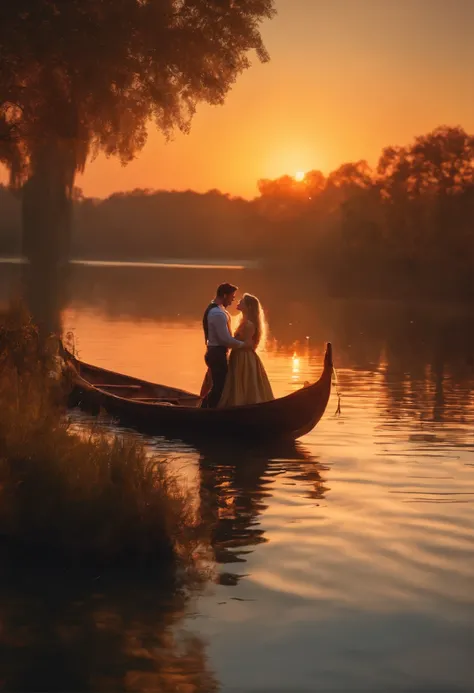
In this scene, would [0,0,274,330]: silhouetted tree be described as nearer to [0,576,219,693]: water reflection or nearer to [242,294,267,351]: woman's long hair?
[242,294,267,351]: woman's long hair

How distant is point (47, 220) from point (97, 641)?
176ft

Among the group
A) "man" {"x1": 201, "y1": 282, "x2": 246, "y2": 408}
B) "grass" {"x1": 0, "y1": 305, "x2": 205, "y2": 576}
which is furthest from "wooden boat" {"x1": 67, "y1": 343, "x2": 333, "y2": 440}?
"grass" {"x1": 0, "y1": 305, "x2": 205, "y2": 576}

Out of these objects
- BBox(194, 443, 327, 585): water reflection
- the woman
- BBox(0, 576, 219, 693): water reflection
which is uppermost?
the woman

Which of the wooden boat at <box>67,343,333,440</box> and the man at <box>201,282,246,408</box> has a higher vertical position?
the man at <box>201,282,246,408</box>

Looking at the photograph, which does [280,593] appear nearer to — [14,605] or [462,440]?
[14,605]

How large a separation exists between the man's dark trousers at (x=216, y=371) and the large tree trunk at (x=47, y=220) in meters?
3.65

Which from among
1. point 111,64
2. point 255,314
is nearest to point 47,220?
point 111,64

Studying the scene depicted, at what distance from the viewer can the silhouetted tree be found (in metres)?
16.8

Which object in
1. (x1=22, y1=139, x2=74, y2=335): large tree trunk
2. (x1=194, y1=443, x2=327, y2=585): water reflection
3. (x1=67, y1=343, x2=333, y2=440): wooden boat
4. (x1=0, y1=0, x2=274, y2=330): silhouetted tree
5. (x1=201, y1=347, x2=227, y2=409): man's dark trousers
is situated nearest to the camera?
(x1=194, y1=443, x2=327, y2=585): water reflection

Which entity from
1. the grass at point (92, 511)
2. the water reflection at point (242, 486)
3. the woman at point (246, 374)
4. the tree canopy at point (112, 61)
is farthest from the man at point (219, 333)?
the grass at point (92, 511)

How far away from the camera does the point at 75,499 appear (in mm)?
10031

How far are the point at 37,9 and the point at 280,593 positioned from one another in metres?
9.94

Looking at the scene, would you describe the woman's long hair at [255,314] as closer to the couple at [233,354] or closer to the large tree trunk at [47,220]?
the couple at [233,354]

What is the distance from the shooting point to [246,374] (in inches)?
710
